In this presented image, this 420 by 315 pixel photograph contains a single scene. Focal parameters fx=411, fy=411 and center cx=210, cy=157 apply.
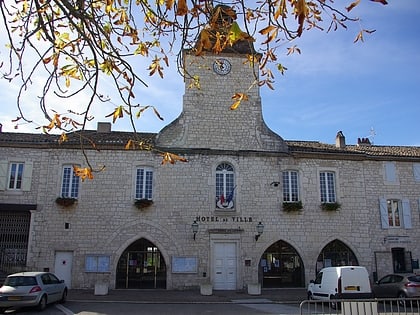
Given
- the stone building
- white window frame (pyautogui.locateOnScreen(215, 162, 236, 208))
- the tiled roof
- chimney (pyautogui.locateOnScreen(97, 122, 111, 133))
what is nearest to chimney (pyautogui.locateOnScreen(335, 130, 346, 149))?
the tiled roof

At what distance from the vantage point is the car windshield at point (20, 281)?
12578 mm

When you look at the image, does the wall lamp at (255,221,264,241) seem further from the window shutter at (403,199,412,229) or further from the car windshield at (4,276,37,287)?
the car windshield at (4,276,37,287)

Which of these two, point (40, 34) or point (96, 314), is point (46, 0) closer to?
point (40, 34)

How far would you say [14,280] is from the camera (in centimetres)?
1271

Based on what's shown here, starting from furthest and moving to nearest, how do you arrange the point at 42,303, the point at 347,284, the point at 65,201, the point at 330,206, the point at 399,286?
the point at 330,206 → the point at 65,201 → the point at 399,286 → the point at 347,284 → the point at 42,303

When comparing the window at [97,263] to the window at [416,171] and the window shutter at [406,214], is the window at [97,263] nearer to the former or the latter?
the window shutter at [406,214]

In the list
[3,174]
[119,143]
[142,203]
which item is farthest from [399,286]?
[3,174]

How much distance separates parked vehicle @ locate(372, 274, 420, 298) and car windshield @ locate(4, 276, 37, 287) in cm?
1256

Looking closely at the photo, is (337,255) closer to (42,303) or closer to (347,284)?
(347,284)

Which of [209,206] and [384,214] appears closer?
[209,206]

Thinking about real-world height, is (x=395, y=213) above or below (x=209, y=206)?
below

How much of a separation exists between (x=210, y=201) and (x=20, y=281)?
29.5 ft

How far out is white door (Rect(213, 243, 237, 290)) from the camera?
18500 mm

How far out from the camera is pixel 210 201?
63.2ft
